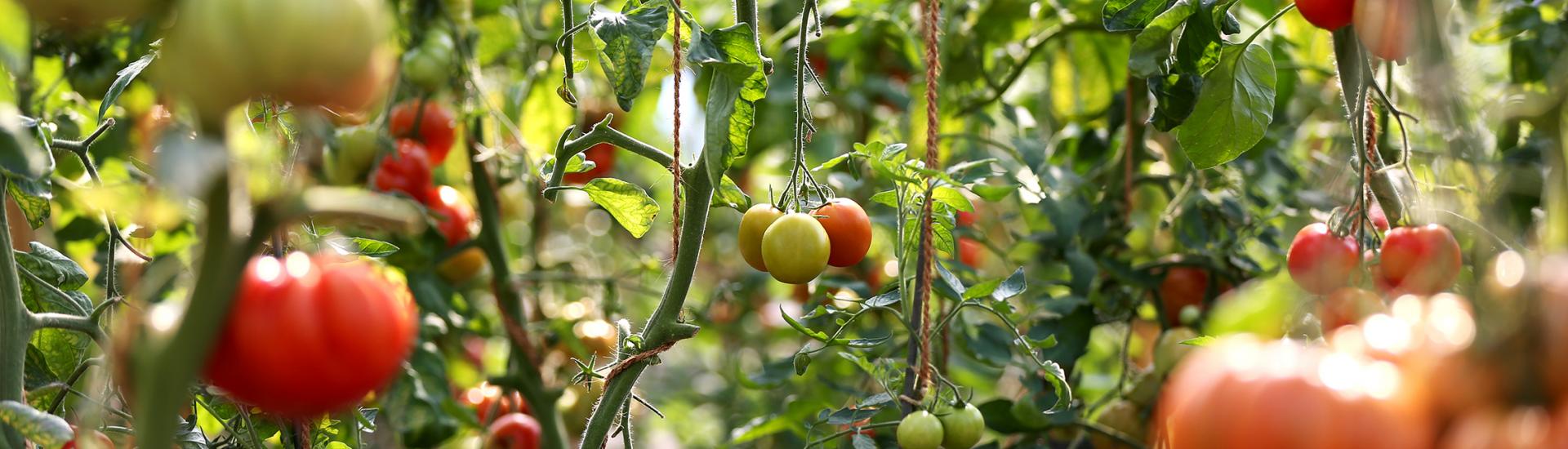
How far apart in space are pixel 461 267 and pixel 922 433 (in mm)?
977

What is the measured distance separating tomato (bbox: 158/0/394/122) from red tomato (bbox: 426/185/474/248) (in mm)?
1078

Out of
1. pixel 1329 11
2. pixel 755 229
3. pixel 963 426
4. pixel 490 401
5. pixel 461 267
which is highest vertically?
pixel 1329 11

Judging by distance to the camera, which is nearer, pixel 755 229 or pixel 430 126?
pixel 755 229

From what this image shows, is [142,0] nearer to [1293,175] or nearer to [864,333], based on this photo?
[864,333]

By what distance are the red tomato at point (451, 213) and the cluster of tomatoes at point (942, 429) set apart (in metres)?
0.79

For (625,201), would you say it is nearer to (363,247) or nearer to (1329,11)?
(363,247)

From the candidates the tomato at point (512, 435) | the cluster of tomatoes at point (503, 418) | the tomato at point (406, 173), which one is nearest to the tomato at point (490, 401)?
the cluster of tomatoes at point (503, 418)

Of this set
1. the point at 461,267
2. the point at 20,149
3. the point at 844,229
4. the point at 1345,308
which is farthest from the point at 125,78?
the point at 461,267

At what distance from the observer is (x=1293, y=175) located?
131cm

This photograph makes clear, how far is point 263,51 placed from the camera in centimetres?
37

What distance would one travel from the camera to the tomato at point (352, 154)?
1.35 metres

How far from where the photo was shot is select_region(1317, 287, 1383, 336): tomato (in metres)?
0.58

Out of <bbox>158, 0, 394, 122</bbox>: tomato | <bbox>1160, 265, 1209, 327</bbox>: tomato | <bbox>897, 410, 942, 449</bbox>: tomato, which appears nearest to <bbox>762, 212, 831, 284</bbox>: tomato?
<bbox>897, 410, 942, 449</bbox>: tomato

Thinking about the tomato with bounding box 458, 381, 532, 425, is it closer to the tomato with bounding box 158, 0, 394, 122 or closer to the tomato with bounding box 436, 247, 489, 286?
the tomato with bounding box 436, 247, 489, 286
